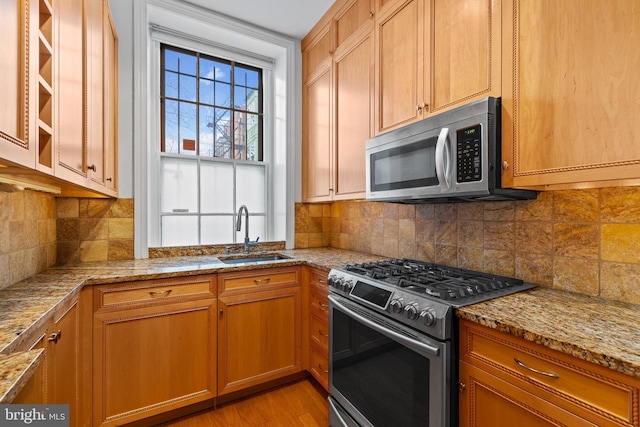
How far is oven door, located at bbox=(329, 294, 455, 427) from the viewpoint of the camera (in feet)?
3.81

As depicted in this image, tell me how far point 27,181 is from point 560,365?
2057mm

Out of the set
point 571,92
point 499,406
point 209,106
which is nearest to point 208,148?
point 209,106

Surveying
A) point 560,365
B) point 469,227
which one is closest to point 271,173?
point 469,227

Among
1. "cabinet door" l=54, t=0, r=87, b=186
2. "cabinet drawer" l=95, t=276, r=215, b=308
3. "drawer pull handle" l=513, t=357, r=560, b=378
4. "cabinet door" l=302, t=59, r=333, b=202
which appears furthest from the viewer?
"cabinet door" l=302, t=59, r=333, b=202

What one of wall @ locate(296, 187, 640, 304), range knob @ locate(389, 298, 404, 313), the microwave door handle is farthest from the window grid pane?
range knob @ locate(389, 298, 404, 313)

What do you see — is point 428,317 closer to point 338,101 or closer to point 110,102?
point 338,101

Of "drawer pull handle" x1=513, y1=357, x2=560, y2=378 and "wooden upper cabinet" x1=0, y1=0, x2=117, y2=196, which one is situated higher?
"wooden upper cabinet" x1=0, y1=0, x2=117, y2=196

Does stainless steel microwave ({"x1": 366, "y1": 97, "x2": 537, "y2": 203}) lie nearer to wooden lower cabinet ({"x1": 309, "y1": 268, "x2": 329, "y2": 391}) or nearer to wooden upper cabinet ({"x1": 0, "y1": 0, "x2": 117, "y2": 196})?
wooden lower cabinet ({"x1": 309, "y1": 268, "x2": 329, "y2": 391})

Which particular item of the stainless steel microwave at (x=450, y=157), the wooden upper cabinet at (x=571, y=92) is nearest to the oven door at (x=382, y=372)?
the stainless steel microwave at (x=450, y=157)

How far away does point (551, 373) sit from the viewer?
0.91m

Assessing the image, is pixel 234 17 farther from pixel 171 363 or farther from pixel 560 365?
pixel 560 365

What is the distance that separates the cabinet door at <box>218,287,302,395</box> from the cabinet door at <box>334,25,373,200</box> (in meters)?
0.89

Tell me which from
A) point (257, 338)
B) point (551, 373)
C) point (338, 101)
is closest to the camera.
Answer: point (551, 373)

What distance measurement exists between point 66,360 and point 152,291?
0.48 meters
